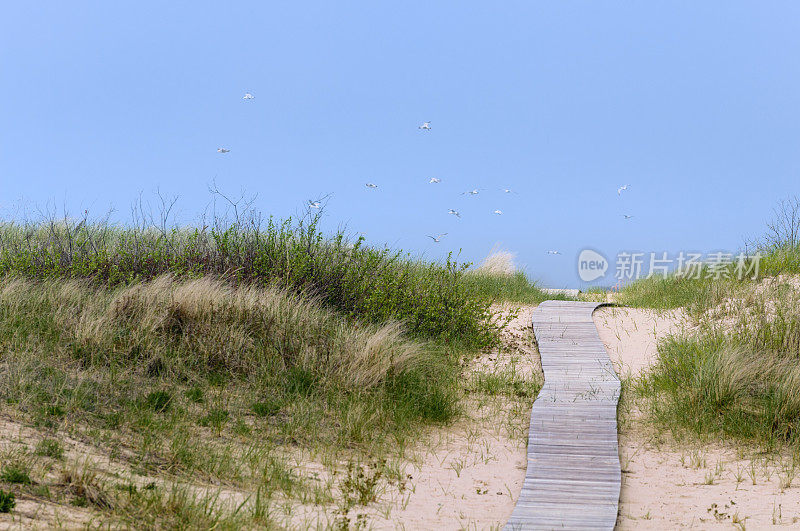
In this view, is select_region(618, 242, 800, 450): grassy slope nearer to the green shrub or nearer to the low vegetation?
the low vegetation

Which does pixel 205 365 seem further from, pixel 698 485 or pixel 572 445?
pixel 698 485

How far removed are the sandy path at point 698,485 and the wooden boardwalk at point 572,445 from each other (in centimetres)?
26

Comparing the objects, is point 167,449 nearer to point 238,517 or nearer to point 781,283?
point 238,517

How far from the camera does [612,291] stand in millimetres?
19391

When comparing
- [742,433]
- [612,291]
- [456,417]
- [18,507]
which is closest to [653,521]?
[742,433]

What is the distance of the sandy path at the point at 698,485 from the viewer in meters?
5.29

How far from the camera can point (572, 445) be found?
21.5 feet

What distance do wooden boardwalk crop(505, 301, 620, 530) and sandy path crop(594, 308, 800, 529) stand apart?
0.26m

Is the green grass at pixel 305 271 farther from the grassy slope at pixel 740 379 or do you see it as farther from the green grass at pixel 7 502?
the green grass at pixel 7 502

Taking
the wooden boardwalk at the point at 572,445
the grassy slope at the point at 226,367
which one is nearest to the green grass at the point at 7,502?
the grassy slope at the point at 226,367

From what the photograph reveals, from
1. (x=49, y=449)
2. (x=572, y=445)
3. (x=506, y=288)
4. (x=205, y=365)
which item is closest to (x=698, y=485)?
(x=572, y=445)

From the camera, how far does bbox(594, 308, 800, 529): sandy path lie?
5.29m

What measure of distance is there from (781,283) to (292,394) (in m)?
9.04

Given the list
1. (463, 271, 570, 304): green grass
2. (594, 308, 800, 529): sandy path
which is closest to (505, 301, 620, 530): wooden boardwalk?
(594, 308, 800, 529): sandy path
